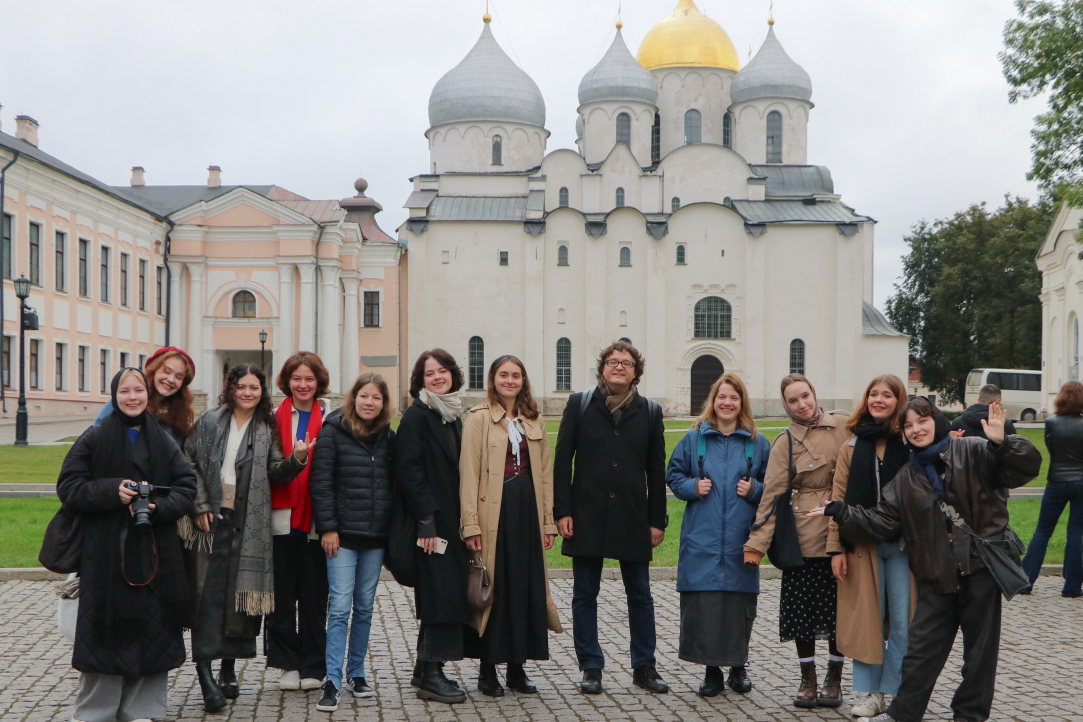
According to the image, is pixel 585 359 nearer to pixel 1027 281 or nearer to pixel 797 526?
pixel 1027 281

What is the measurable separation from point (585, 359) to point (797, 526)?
41145 millimetres

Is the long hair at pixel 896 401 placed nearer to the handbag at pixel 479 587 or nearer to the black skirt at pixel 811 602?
the black skirt at pixel 811 602

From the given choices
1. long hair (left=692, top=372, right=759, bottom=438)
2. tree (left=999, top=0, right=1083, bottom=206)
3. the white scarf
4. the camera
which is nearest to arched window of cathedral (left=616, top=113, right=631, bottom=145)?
tree (left=999, top=0, right=1083, bottom=206)

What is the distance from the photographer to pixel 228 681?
599cm

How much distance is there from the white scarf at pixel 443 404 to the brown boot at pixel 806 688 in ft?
8.10

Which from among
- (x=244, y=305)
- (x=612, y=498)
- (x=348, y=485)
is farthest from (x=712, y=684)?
(x=244, y=305)

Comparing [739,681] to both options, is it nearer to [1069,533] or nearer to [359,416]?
[359,416]

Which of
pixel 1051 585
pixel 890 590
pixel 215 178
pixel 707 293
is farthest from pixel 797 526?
pixel 215 178

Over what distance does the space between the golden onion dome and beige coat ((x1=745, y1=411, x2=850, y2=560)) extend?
4926 cm

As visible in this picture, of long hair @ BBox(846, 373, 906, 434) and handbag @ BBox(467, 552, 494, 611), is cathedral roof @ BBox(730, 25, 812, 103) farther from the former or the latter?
handbag @ BBox(467, 552, 494, 611)

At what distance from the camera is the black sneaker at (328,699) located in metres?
5.69


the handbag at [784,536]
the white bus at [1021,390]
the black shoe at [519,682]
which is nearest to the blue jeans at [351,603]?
the black shoe at [519,682]

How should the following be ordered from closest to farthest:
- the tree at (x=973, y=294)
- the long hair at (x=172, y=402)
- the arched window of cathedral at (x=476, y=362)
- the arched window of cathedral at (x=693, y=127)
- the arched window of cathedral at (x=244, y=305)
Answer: the long hair at (x=172, y=402), the arched window of cathedral at (x=244, y=305), the arched window of cathedral at (x=476, y=362), the tree at (x=973, y=294), the arched window of cathedral at (x=693, y=127)

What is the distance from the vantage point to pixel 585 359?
47.2 meters
